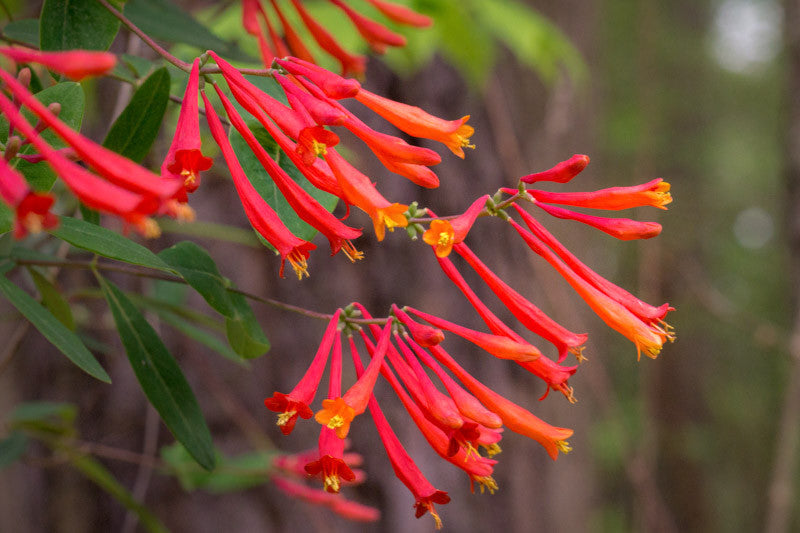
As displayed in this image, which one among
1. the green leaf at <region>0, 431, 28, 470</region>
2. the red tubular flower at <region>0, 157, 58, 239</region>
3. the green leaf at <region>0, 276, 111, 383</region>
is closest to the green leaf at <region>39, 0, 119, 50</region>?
the green leaf at <region>0, 276, 111, 383</region>

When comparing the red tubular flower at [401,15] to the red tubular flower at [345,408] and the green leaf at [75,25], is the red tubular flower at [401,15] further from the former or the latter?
the red tubular flower at [345,408]

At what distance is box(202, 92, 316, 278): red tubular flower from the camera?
0.65 m

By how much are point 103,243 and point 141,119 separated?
0.19 meters

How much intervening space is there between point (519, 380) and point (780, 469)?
2.55 ft

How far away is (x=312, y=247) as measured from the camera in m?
0.66

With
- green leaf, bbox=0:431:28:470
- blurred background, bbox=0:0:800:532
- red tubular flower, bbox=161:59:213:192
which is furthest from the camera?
blurred background, bbox=0:0:800:532

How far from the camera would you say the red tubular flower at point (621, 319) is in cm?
71

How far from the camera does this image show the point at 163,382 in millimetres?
853

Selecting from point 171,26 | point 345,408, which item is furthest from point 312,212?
point 171,26

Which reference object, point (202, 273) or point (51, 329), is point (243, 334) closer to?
point (202, 273)

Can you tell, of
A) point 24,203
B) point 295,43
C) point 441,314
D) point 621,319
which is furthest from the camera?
point 441,314

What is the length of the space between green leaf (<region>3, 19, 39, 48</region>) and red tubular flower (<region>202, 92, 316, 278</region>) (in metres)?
0.36

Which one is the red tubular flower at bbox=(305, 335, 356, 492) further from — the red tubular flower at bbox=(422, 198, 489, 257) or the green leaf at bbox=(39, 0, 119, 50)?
the green leaf at bbox=(39, 0, 119, 50)

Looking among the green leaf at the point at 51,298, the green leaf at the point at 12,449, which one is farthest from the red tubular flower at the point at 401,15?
the green leaf at the point at 12,449
